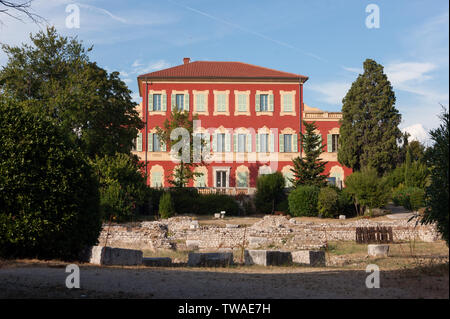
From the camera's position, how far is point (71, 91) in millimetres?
30094

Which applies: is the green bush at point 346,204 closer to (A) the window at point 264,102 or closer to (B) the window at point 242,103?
(A) the window at point 264,102

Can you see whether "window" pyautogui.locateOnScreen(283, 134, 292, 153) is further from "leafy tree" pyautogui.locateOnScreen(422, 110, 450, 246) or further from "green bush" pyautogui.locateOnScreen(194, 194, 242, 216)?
"leafy tree" pyautogui.locateOnScreen(422, 110, 450, 246)

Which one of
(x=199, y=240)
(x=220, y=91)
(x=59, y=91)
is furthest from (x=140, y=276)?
(x=220, y=91)

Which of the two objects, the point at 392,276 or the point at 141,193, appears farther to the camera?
the point at 141,193

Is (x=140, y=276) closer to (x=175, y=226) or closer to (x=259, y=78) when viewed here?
(x=175, y=226)

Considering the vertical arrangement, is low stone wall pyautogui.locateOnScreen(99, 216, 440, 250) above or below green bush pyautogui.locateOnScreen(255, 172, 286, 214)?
below

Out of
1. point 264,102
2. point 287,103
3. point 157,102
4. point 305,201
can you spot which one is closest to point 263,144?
point 264,102

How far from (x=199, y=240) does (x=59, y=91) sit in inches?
548

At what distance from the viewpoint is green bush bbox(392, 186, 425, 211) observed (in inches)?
1288

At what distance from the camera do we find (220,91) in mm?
48344

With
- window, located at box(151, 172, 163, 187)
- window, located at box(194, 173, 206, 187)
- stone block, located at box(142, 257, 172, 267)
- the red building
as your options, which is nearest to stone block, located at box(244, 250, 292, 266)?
stone block, located at box(142, 257, 172, 267)

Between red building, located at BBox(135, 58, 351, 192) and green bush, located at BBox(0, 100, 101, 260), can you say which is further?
red building, located at BBox(135, 58, 351, 192)

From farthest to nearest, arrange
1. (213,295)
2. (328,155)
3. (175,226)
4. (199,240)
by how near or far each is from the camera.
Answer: (328,155)
(175,226)
(199,240)
(213,295)

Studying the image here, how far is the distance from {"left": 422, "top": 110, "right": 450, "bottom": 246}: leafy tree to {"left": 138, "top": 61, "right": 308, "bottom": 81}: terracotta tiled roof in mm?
39381
